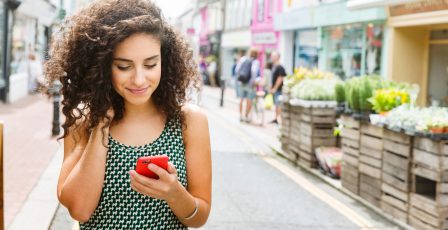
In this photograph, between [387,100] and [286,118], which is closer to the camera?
[387,100]

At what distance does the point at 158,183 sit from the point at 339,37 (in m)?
18.2

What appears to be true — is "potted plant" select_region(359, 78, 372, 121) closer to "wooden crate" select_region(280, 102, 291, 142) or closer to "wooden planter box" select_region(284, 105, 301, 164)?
"wooden planter box" select_region(284, 105, 301, 164)

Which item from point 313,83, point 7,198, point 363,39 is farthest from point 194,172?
point 363,39

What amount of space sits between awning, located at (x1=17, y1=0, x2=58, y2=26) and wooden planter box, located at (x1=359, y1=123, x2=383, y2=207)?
18011 mm

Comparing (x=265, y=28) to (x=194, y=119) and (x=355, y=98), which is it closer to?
(x=355, y=98)

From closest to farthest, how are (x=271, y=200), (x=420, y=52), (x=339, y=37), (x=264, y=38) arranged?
(x=271, y=200) < (x=420, y=52) < (x=339, y=37) < (x=264, y=38)

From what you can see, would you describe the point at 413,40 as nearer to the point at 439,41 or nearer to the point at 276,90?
the point at 439,41

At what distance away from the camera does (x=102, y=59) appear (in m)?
2.14

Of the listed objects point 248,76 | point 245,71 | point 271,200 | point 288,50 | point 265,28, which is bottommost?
point 271,200

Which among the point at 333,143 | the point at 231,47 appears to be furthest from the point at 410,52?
the point at 231,47

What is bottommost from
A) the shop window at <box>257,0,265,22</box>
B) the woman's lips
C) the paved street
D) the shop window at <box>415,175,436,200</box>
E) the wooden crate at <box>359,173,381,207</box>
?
the paved street

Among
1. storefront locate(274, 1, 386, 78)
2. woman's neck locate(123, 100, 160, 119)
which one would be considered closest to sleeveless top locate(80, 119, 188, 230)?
woman's neck locate(123, 100, 160, 119)

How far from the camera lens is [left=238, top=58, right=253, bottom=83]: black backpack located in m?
16.6

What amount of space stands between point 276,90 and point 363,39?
3153 millimetres
